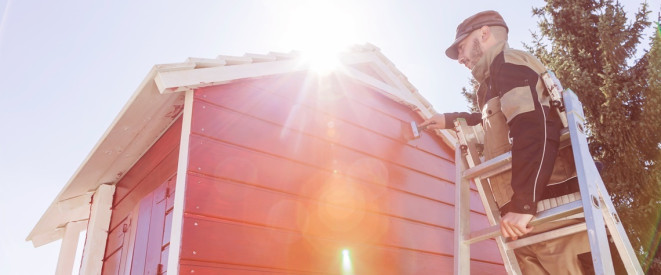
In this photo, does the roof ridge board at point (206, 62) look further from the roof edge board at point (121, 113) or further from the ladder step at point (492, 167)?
the ladder step at point (492, 167)

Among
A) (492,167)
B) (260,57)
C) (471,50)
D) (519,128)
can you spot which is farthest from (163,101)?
(519,128)

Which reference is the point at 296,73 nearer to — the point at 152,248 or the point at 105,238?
the point at 152,248

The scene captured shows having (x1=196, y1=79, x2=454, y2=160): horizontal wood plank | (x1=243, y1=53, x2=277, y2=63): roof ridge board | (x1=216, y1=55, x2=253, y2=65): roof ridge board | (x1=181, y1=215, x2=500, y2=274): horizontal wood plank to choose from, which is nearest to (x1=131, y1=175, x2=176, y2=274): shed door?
(x1=181, y1=215, x2=500, y2=274): horizontal wood plank

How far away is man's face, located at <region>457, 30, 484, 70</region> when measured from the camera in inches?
109

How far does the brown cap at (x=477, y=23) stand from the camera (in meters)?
2.75

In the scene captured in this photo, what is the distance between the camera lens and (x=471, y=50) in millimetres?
2793

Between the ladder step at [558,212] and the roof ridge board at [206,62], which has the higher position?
the roof ridge board at [206,62]

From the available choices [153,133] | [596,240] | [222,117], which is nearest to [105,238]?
[153,133]

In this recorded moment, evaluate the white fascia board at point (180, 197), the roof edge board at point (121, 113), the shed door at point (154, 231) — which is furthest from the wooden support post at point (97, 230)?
the white fascia board at point (180, 197)

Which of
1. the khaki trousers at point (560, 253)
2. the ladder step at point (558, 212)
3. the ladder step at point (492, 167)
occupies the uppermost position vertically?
the ladder step at point (492, 167)

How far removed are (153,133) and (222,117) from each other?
103 cm

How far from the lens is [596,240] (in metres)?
1.81

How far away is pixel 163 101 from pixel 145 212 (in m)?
1.05

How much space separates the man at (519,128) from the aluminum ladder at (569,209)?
75mm
